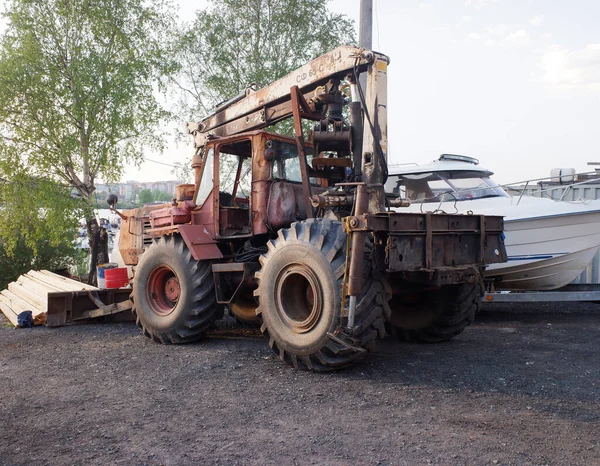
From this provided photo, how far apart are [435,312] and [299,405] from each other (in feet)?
8.96

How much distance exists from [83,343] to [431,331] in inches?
175

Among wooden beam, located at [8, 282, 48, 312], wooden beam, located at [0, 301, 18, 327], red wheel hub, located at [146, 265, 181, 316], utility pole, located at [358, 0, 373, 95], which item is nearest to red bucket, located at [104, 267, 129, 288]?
wooden beam, located at [8, 282, 48, 312]

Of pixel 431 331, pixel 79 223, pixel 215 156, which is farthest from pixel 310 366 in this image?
pixel 79 223

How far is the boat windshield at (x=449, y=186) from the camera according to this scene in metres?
9.45

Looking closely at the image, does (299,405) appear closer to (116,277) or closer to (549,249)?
(549,249)

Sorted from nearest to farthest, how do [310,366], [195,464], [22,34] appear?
1. [195,464]
2. [310,366]
3. [22,34]

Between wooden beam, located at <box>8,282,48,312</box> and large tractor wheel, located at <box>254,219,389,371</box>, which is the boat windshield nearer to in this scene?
large tractor wheel, located at <box>254,219,389,371</box>

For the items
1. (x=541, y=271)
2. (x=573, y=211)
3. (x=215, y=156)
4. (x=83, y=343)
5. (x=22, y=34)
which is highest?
(x=22, y=34)

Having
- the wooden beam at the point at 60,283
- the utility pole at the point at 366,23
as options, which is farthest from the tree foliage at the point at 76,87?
the utility pole at the point at 366,23

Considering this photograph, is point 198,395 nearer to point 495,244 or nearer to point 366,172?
point 366,172

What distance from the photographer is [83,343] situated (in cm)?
738

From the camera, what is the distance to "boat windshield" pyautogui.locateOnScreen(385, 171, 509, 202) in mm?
9445

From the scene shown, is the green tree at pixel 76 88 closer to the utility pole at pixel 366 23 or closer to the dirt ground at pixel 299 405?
the utility pole at pixel 366 23

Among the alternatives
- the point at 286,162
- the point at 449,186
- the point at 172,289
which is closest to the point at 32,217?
the point at 172,289
